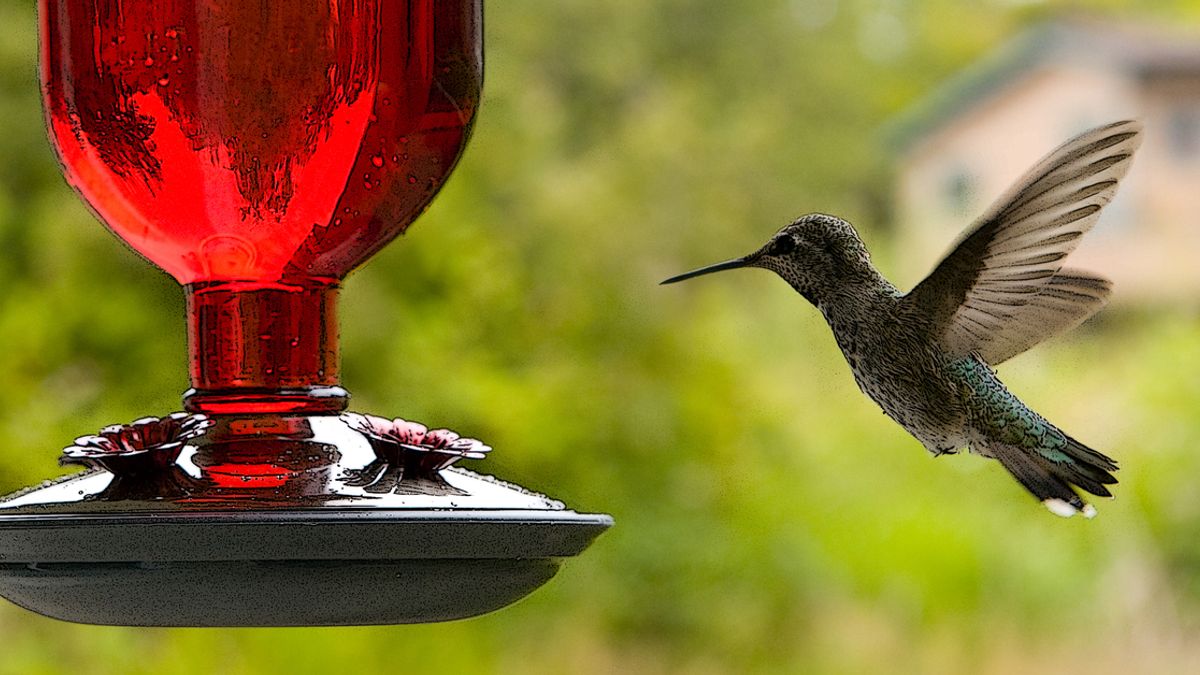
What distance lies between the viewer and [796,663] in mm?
5355

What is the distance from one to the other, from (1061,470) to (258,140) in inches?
23.6

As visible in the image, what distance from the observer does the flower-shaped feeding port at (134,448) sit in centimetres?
97

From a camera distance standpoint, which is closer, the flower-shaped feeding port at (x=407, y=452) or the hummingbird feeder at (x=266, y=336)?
the hummingbird feeder at (x=266, y=336)

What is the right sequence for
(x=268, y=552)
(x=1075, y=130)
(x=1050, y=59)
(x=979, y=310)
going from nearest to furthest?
1. (x=268, y=552)
2. (x=979, y=310)
3. (x=1075, y=130)
4. (x=1050, y=59)

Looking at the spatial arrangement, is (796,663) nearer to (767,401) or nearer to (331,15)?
(767,401)

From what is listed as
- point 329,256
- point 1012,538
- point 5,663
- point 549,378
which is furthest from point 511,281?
point 329,256

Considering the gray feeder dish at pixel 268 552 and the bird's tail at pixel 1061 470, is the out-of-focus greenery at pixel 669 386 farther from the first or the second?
the gray feeder dish at pixel 268 552

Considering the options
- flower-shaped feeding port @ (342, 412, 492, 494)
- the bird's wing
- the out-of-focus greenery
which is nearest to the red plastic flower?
flower-shaped feeding port @ (342, 412, 492, 494)

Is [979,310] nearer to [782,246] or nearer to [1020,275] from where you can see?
[1020,275]

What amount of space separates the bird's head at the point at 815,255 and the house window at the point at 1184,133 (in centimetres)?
695

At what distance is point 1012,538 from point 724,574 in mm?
1352

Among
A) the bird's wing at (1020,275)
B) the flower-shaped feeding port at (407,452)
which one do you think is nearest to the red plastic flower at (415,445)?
the flower-shaped feeding port at (407,452)

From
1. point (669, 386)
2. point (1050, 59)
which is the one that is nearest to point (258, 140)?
point (669, 386)

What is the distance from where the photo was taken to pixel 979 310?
118 centimetres
